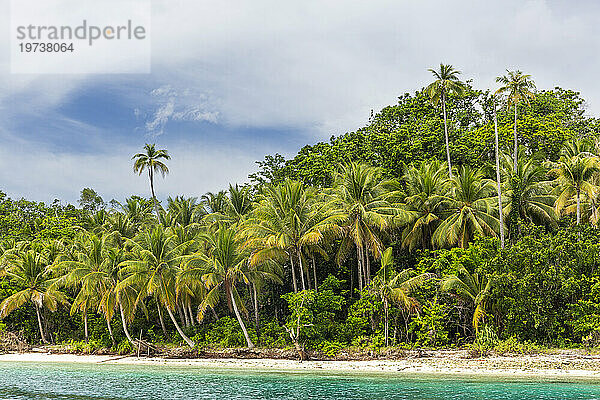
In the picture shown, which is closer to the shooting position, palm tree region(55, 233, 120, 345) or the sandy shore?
the sandy shore

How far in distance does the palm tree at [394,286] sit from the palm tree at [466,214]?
10.1ft

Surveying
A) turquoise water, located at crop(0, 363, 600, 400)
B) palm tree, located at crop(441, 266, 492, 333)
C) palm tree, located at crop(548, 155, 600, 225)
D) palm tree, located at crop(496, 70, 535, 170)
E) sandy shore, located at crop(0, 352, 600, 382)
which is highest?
palm tree, located at crop(496, 70, 535, 170)

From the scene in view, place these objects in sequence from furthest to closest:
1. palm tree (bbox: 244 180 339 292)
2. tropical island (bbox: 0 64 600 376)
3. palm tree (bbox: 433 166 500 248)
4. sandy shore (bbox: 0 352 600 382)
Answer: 1. palm tree (bbox: 433 166 500 248)
2. palm tree (bbox: 244 180 339 292)
3. tropical island (bbox: 0 64 600 376)
4. sandy shore (bbox: 0 352 600 382)

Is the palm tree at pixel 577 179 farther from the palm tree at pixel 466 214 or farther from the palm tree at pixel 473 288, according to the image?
the palm tree at pixel 473 288

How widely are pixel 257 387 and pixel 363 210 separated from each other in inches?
450

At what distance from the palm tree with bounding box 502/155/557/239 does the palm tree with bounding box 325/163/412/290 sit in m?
6.23

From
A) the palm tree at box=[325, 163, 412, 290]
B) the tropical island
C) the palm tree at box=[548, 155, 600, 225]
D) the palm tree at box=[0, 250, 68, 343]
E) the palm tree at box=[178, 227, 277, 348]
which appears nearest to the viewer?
the tropical island

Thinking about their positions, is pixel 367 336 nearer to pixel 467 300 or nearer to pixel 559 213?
pixel 467 300

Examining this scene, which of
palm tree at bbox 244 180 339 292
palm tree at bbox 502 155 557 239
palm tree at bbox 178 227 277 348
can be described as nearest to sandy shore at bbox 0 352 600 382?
palm tree at bbox 178 227 277 348

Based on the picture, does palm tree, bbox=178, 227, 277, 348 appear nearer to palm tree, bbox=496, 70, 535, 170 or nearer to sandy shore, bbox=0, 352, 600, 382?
sandy shore, bbox=0, 352, 600, 382

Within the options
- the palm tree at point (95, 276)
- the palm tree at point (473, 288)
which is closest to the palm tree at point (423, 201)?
the palm tree at point (473, 288)

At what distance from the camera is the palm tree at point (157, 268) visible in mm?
28516

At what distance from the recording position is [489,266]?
81.2ft

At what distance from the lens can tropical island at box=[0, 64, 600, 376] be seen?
2448 centimetres
